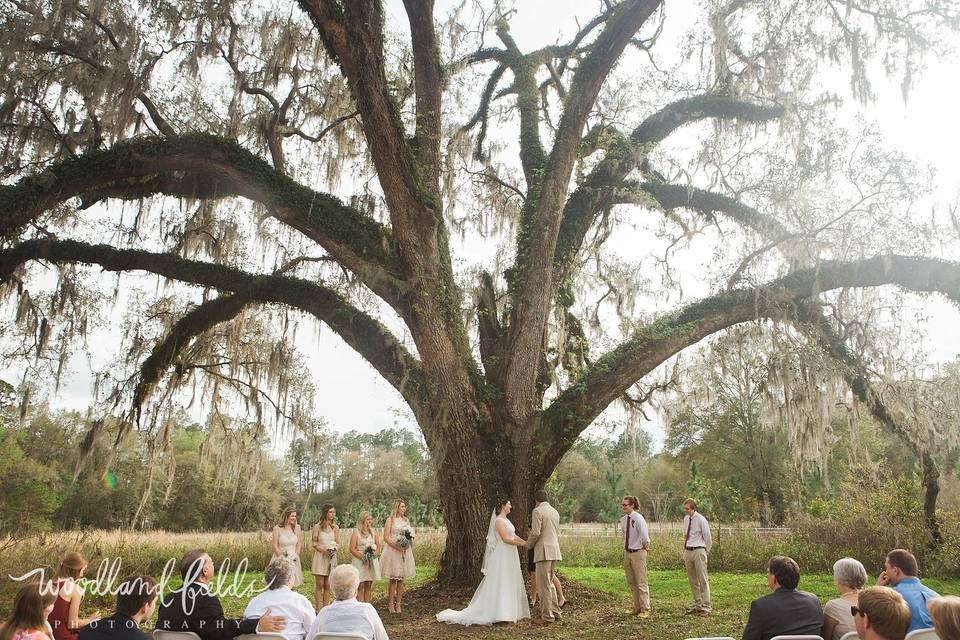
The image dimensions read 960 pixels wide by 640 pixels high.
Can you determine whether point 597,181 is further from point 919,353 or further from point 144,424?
point 144,424

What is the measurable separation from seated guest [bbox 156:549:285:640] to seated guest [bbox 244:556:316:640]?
0.32ft

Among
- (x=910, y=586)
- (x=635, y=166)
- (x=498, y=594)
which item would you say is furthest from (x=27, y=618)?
(x=635, y=166)

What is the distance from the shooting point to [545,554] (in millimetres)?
7520

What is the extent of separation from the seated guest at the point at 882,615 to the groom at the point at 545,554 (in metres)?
4.51

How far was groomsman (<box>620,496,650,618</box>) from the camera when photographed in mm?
7926

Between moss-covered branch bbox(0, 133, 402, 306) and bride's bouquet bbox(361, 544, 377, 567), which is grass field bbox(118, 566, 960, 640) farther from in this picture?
moss-covered branch bbox(0, 133, 402, 306)

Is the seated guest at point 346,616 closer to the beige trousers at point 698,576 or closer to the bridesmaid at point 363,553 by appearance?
the bridesmaid at point 363,553

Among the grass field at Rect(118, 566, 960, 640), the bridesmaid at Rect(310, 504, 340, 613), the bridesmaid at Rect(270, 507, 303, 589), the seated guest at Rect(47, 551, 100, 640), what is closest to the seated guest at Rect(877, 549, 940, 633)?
the grass field at Rect(118, 566, 960, 640)

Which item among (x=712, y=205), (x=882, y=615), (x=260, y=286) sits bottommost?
(x=882, y=615)

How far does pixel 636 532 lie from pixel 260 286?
619cm

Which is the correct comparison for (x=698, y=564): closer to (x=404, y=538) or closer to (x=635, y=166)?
(x=404, y=538)

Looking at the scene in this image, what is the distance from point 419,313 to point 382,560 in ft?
10.4

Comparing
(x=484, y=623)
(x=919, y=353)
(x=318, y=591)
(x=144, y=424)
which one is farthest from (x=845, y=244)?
(x=144, y=424)

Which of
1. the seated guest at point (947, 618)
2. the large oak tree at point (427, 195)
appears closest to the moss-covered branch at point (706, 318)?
the large oak tree at point (427, 195)
